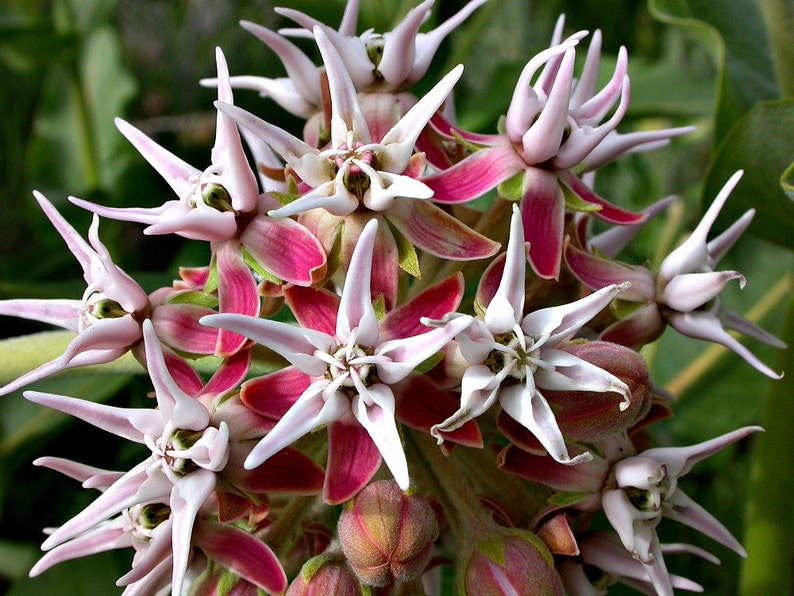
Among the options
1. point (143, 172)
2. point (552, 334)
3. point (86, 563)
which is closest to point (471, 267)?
point (552, 334)

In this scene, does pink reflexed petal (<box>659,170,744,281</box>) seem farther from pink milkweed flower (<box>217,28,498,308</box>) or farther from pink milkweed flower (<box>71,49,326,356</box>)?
pink milkweed flower (<box>71,49,326,356</box>)

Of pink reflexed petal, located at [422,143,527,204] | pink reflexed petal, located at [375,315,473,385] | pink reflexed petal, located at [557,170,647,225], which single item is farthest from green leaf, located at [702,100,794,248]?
pink reflexed petal, located at [375,315,473,385]

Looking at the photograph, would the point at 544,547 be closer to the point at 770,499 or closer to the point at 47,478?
the point at 770,499

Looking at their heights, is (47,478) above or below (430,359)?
below

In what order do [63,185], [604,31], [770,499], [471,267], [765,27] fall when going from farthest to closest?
[604,31], [63,185], [765,27], [770,499], [471,267]

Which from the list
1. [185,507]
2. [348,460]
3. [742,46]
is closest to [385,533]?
[348,460]

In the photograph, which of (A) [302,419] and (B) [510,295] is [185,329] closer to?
(A) [302,419]
